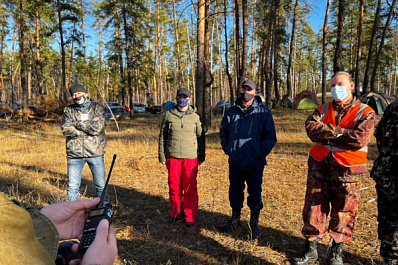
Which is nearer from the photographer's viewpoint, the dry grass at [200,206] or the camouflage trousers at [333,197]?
the camouflage trousers at [333,197]

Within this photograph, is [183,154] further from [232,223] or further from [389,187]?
[389,187]

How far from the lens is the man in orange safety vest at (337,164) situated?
266 cm

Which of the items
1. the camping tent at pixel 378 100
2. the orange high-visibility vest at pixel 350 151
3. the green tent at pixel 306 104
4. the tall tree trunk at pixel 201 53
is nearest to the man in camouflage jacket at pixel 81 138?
the orange high-visibility vest at pixel 350 151

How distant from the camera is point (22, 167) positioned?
7.30 metres

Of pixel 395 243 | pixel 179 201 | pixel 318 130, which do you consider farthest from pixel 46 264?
pixel 179 201

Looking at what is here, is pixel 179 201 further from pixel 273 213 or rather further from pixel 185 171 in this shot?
pixel 273 213

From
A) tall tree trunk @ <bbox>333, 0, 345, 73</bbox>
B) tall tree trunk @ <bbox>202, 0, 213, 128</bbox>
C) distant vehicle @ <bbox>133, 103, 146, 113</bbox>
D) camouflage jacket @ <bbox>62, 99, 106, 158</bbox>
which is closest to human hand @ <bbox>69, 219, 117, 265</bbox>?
camouflage jacket @ <bbox>62, 99, 106, 158</bbox>

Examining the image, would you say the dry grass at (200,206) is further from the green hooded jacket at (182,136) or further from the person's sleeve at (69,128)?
the person's sleeve at (69,128)

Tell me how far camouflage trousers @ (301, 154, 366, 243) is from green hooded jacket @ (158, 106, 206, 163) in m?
1.77

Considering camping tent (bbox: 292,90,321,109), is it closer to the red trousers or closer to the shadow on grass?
the shadow on grass

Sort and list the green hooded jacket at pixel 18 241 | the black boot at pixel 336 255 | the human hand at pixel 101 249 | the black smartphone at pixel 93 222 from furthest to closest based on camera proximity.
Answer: the black boot at pixel 336 255 → the black smartphone at pixel 93 222 → the human hand at pixel 101 249 → the green hooded jacket at pixel 18 241

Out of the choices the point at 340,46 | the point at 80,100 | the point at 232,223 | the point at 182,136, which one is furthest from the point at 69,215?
the point at 340,46

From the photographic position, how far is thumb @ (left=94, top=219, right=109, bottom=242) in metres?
1.07

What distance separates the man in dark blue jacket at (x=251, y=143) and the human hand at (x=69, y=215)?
95.5 inches
